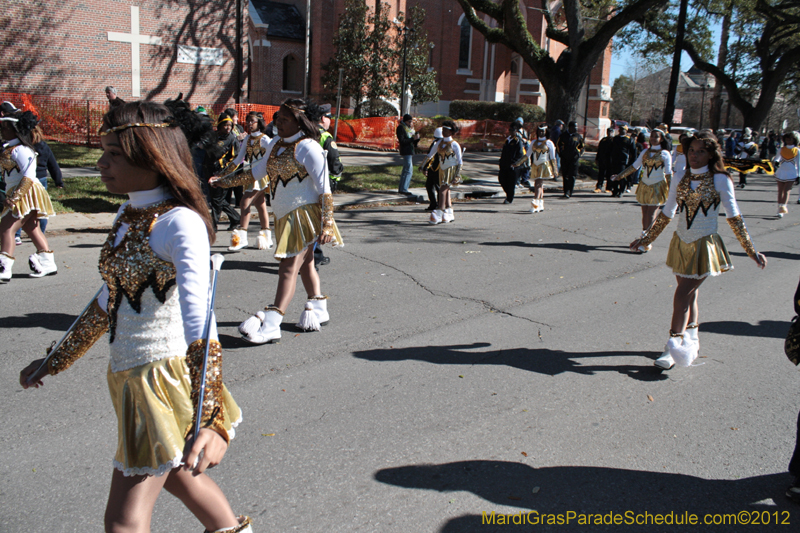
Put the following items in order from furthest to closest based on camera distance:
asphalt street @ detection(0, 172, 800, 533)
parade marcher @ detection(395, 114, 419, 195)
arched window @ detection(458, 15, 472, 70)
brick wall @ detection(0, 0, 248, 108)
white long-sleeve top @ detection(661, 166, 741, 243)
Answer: arched window @ detection(458, 15, 472, 70) < brick wall @ detection(0, 0, 248, 108) < parade marcher @ detection(395, 114, 419, 195) < white long-sleeve top @ detection(661, 166, 741, 243) < asphalt street @ detection(0, 172, 800, 533)

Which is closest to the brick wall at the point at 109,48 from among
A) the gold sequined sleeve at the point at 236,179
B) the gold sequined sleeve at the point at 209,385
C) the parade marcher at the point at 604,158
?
the parade marcher at the point at 604,158

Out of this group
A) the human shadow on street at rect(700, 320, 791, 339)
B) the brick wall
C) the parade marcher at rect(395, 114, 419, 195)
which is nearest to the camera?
the human shadow on street at rect(700, 320, 791, 339)

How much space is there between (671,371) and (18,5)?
27.3m

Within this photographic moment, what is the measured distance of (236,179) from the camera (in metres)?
6.20

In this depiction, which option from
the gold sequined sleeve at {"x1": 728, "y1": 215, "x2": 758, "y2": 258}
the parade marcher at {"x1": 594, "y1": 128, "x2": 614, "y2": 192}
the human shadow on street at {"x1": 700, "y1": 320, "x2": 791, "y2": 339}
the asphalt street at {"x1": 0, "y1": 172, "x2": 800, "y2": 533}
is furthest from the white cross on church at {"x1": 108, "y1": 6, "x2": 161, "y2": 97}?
the gold sequined sleeve at {"x1": 728, "y1": 215, "x2": 758, "y2": 258}

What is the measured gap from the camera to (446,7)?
131 feet

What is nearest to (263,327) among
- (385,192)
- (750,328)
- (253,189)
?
(253,189)

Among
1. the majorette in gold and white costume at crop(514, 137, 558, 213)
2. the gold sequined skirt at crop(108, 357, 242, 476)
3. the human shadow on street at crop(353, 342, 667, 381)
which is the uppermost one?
the majorette in gold and white costume at crop(514, 137, 558, 213)

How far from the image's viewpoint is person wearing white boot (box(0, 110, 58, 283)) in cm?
645

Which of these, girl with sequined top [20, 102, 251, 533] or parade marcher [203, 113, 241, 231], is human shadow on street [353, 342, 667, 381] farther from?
parade marcher [203, 113, 241, 231]

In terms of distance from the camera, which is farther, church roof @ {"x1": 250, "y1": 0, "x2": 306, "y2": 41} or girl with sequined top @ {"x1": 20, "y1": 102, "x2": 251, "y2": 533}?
church roof @ {"x1": 250, "y1": 0, "x2": 306, "y2": 41}

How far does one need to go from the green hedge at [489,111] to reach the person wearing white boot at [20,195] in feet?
102

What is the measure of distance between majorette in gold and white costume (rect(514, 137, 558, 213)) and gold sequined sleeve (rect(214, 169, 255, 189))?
837 centimetres

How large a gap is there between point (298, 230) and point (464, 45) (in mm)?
39886
